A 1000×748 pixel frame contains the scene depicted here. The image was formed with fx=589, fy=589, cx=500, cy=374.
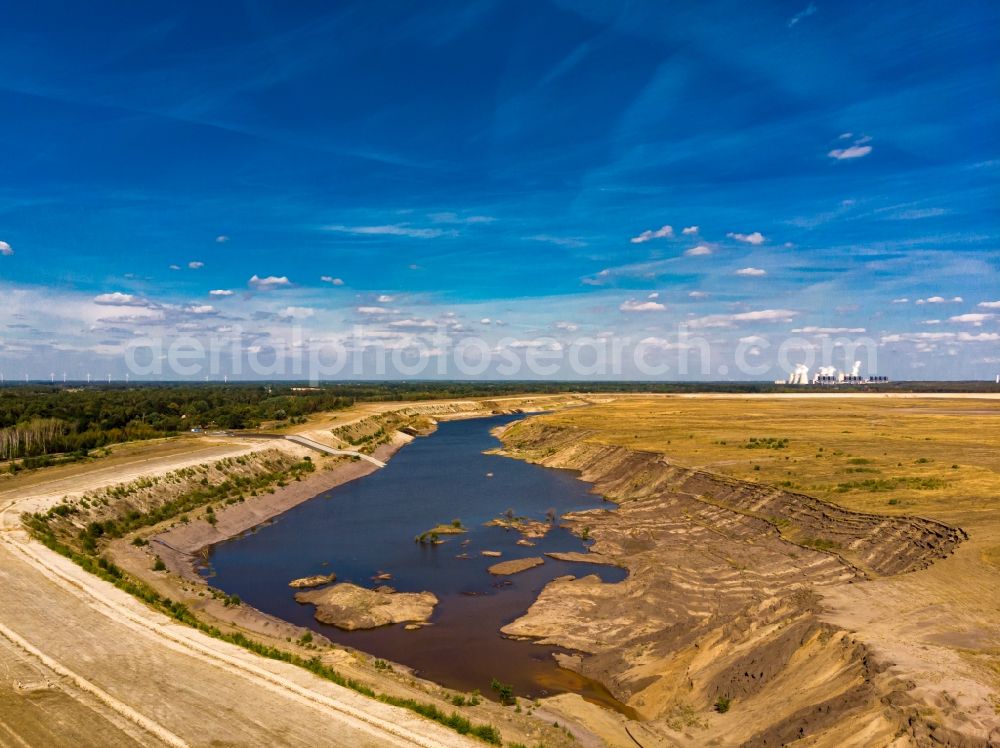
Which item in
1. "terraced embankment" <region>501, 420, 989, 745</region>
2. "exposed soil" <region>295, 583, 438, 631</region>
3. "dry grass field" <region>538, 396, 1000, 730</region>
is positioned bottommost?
"exposed soil" <region>295, 583, 438, 631</region>

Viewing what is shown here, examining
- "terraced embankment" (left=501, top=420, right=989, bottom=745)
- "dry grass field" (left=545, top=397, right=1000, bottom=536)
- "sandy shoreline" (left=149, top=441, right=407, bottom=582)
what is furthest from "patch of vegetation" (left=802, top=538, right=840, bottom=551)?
"sandy shoreline" (left=149, top=441, right=407, bottom=582)

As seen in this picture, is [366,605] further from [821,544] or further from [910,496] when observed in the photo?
[910,496]

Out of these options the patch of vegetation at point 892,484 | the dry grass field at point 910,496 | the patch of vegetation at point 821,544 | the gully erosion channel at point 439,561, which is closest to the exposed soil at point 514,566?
the gully erosion channel at point 439,561

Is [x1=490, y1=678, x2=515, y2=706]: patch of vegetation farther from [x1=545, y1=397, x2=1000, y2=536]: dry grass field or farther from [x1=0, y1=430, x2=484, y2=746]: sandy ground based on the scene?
[x1=545, y1=397, x2=1000, y2=536]: dry grass field

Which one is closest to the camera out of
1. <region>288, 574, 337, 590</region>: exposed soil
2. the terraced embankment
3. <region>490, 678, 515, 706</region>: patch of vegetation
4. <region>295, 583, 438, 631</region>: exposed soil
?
the terraced embankment

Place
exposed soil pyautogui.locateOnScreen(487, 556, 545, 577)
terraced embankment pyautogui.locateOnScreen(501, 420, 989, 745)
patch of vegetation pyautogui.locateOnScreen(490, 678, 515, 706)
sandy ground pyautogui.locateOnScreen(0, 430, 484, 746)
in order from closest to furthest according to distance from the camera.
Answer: sandy ground pyautogui.locateOnScreen(0, 430, 484, 746) < terraced embankment pyautogui.locateOnScreen(501, 420, 989, 745) < patch of vegetation pyautogui.locateOnScreen(490, 678, 515, 706) < exposed soil pyautogui.locateOnScreen(487, 556, 545, 577)

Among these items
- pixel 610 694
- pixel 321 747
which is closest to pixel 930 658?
pixel 610 694
